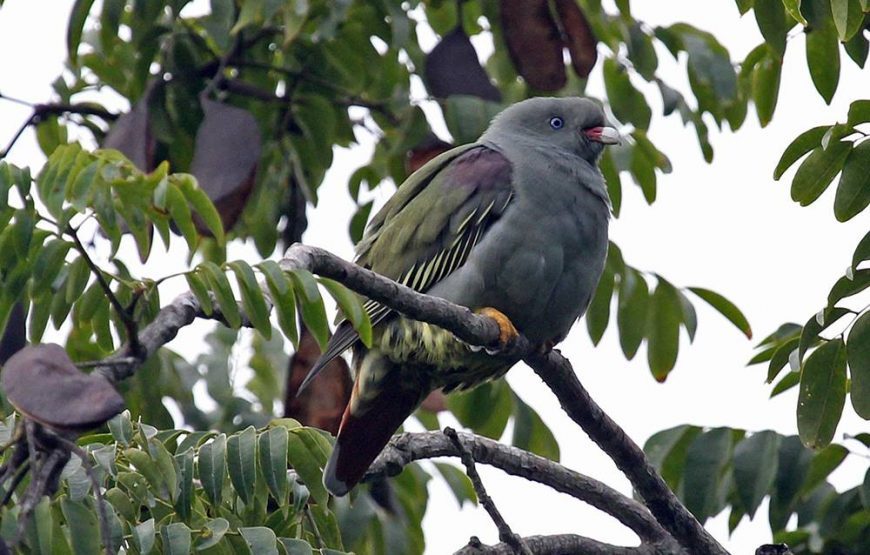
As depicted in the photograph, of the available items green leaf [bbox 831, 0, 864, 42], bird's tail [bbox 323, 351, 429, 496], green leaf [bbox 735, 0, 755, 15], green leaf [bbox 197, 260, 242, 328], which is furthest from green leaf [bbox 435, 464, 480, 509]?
green leaf [bbox 831, 0, 864, 42]

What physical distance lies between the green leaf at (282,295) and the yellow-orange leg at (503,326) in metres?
0.87

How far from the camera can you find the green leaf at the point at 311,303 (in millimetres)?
2475

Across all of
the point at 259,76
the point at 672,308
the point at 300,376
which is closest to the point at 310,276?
the point at 300,376

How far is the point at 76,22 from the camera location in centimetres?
366

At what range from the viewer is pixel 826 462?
11.6ft

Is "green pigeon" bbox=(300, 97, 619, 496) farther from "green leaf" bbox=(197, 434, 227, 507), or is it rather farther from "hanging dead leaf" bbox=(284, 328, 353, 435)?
"green leaf" bbox=(197, 434, 227, 507)

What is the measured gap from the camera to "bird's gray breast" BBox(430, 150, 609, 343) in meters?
3.49

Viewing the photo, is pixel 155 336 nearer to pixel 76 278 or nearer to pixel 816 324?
pixel 76 278

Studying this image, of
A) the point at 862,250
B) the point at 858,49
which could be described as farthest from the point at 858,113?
the point at 858,49

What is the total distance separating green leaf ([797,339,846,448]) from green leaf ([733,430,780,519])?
0.50 metres

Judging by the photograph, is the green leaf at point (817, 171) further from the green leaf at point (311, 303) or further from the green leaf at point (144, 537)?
the green leaf at point (144, 537)

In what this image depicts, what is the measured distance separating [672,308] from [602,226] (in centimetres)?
59

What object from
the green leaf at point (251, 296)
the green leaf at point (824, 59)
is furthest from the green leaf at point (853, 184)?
the green leaf at point (251, 296)

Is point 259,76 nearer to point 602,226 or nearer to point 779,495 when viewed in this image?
point 602,226
